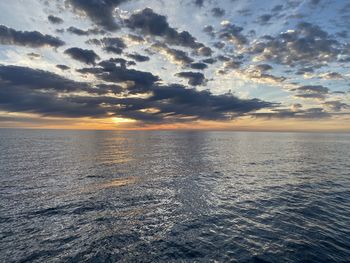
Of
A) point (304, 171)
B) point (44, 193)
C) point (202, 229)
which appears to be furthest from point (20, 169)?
point (304, 171)

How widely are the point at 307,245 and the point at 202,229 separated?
365 inches

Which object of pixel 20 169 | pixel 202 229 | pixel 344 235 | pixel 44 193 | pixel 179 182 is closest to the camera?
pixel 344 235

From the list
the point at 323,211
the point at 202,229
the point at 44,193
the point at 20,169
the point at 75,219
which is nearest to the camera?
the point at 202,229

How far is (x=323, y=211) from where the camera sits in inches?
1109

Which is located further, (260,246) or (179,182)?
(179,182)

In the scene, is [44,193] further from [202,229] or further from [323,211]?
[323,211]

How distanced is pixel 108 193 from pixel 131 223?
12.3 metres

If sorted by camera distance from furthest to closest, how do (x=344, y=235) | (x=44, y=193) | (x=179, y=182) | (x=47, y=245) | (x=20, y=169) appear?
(x=20, y=169)
(x=179, y=182)
(x=44, y=193)
(x=344, y=235)
(x=47, y=245)

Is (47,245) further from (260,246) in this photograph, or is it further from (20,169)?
(20,169)

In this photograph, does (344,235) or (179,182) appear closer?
A: (344,235)

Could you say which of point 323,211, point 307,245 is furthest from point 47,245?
point 323,211

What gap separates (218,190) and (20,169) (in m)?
44.9

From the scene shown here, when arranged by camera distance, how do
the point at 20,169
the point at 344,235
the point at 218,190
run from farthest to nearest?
the point at 20,169, the point at 218,190, the point at 344,235

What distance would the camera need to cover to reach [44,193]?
34344mm
